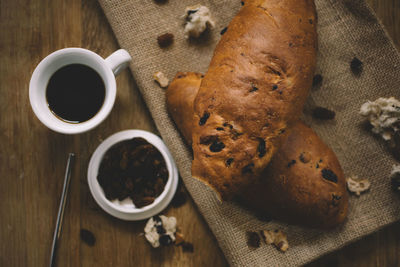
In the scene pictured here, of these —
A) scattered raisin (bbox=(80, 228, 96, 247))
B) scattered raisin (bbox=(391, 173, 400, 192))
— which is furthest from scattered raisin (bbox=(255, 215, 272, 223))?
scattered raisin (bbox=(80, 228, 96, 247))

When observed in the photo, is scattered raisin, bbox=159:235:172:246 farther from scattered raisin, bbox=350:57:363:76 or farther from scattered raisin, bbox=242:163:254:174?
scattered raisin, bbox=350:57:363:76

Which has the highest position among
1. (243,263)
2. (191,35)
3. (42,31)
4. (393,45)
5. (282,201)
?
(393,45)

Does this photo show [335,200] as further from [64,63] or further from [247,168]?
[64,63]

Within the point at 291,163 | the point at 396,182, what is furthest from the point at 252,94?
the point at 396,182

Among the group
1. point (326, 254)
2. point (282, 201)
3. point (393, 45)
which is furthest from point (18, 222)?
point (393, 45)

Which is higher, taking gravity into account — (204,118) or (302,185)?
(204,118)

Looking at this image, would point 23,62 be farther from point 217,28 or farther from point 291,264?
point 291,264
